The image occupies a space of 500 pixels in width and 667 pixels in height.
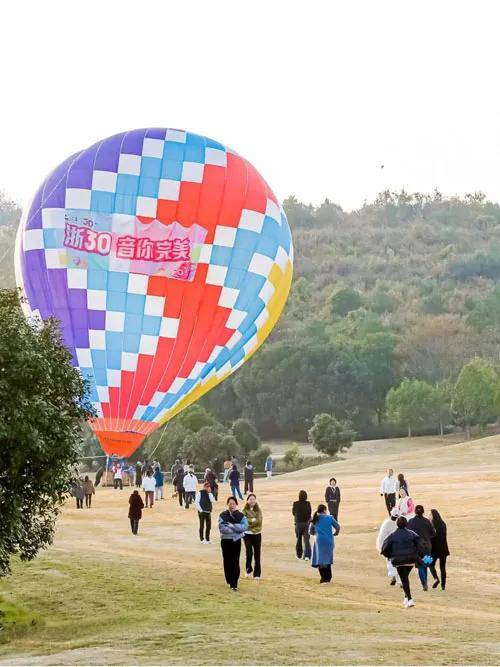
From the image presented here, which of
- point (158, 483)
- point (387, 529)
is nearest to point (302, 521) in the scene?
point (387, 529)

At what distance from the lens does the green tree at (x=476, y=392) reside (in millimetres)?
87938

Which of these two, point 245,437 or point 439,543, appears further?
point 245,437

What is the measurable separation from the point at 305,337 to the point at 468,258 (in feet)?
217

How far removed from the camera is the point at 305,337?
111 m

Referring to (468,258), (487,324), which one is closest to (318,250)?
(468,258)

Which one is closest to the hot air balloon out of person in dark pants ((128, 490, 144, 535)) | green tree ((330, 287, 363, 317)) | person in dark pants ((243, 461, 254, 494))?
person in dark pants ((243, 461, 254, 494))

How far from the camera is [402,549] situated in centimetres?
2058

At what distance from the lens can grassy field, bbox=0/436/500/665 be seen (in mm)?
15812

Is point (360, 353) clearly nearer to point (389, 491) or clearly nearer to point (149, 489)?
point (149, 489)

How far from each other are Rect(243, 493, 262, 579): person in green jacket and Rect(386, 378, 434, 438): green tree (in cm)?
6868

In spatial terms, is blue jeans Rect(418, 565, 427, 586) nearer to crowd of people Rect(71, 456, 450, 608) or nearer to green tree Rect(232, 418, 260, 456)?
crowd of people Rect(71, 456, 450, 608)

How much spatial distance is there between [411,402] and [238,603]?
72.2 metres

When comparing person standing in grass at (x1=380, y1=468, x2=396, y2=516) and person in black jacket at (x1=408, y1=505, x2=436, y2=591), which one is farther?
person standing in grass at (x1=380, y1=468, x2=396, y2=516)

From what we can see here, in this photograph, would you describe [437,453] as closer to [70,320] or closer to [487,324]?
[70,320]
